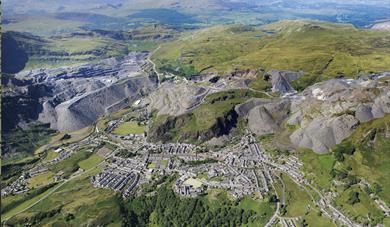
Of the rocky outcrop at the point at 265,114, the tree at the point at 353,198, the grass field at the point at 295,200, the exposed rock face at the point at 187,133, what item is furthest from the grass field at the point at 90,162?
the tree at the point at 353,198

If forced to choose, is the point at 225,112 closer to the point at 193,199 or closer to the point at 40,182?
the point at 193,199

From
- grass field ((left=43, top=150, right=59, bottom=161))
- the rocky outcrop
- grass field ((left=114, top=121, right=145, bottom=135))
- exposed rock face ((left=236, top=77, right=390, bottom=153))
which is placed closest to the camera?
exposed rock face ((left=236, top=77, right=390, bottom=153))

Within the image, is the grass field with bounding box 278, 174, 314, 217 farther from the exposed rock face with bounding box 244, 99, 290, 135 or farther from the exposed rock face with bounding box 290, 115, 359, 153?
the exposed rock face with bounding box 244, 99, 290, 135

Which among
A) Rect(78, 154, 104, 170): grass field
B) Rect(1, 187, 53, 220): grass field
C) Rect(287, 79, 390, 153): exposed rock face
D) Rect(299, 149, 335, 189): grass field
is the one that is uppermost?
Rect(287, 79, 390, 153): exposed rock face

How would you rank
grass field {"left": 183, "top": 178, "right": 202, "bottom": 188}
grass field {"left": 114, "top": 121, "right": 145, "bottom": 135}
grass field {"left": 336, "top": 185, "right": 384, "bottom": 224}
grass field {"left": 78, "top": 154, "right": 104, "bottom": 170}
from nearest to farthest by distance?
1. grass field {"left": 336, "top": 185, "right": 384, "bottom": 224}
2. grass field {"left": 183, "top": 178, "right": 202, "bottom": 188}
3. grass field {"left": 78, "top": 154, "right": 104, "bottom": 170}
4. grass field {"left": 114, "top": 121, "right": 145, "bottom": 135}

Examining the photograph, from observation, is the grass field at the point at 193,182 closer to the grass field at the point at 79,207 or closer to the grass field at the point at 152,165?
the grass field at the point at 152,165

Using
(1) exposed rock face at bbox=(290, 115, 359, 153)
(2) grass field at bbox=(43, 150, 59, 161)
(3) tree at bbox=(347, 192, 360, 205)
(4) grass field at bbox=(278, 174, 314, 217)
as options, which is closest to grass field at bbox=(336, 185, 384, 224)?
(3) tree at bbox=(347, 192, 360, 205)

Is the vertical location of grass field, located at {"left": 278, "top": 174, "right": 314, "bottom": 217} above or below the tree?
below

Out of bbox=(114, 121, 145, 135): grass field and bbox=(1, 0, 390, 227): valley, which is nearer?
bbox=(1, 0, 390, 227): valley
